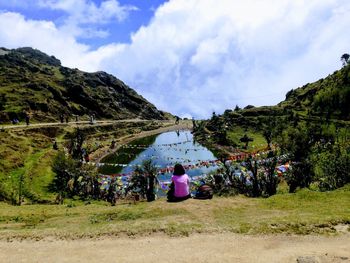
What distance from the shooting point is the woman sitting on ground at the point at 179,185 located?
31438mm

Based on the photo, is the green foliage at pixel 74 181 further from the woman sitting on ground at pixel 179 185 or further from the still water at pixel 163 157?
the woman sitting on ground at pixel 179 185

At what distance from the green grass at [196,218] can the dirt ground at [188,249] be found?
2.95 feet

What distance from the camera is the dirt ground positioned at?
2175 cm

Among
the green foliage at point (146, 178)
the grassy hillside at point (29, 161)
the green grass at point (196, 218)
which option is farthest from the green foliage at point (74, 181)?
the green grass at point (196, 218)

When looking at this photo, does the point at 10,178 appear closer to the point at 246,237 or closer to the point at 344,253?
the point at 246,237

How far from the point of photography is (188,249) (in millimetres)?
23188

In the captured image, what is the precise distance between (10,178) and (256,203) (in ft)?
197

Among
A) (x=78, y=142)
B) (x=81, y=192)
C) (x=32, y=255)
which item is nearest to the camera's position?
(x=32, y=255)

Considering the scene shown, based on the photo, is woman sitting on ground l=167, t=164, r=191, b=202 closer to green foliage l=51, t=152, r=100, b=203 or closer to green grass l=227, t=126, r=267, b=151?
green foliage l=51, t=152, r=100, b=203

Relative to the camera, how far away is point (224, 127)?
19112 centimetres

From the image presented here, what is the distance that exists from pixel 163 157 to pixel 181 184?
11208 cm

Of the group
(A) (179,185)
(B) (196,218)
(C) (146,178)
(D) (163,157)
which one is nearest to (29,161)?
(C) (146,178)

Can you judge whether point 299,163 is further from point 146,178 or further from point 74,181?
point 74,181

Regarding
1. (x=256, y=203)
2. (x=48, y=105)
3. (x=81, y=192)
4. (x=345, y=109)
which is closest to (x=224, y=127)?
(x=345, y=109)
